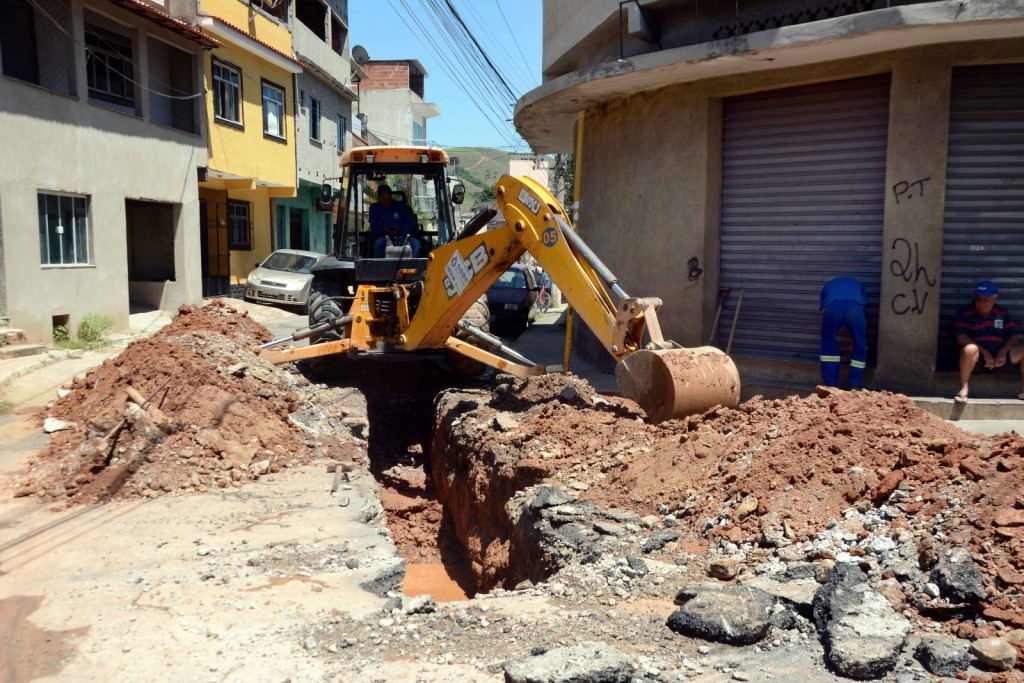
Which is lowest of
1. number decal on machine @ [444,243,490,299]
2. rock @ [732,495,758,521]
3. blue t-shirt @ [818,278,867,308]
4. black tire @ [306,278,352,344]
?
rock @ [732,495,758,521]

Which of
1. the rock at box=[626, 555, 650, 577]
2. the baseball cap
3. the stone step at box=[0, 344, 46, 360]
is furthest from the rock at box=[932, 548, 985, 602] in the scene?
the stone step at box=[0, 344, 46, 360]

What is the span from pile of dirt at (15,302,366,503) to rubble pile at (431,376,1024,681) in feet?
6.03

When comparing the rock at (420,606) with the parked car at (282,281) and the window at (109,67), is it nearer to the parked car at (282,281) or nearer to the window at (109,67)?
the window at (109,67)

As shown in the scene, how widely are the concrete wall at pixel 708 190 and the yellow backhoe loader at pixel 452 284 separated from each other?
7.92 feet

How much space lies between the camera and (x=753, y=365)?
9.59 m

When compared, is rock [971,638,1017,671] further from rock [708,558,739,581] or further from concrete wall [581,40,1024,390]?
concrete wall [581,40,1024,390]

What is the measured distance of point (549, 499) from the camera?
5.29m

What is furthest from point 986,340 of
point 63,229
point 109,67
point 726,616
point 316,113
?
point 316,113

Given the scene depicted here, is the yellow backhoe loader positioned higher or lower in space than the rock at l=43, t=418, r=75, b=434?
higher

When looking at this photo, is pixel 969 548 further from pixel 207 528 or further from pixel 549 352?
pixel 549 352

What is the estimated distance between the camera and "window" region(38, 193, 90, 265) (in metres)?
12.7

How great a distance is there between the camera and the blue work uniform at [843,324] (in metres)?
8.27

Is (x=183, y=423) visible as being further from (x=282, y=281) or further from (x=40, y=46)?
(x=282, y=281)

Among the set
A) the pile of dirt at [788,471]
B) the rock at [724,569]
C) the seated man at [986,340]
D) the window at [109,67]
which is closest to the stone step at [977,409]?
the seated man at [986,340]
